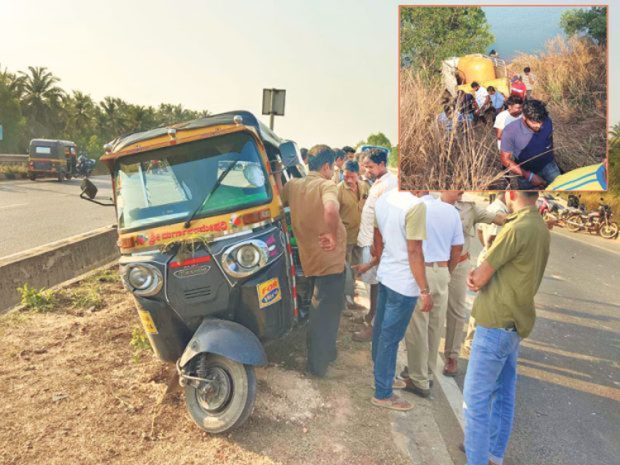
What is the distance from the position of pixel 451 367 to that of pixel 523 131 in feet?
9.76

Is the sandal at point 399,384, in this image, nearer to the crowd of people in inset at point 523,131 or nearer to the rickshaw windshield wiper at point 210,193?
the rickshaw windshield wiper at point 210,193

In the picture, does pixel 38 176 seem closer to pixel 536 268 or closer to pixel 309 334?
pixel 309 334

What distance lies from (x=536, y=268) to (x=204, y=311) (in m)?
2.20

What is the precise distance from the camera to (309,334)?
4.28 meters

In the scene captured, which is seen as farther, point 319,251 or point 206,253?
point 319,251

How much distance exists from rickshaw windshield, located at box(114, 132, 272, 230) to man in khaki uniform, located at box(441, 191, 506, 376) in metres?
2.12

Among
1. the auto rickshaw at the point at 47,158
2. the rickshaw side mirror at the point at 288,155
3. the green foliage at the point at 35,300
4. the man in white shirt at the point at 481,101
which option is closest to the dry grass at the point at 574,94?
the man in white shirt at the point at 481,101

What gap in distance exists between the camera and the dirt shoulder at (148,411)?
10.4ft

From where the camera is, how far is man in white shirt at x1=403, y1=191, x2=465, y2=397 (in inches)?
156

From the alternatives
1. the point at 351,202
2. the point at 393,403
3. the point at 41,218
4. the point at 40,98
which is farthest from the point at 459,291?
the point at 40,98

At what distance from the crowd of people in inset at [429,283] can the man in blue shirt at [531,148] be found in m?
0.56

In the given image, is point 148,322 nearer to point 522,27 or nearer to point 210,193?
point 210,193

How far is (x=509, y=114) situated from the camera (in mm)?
2191

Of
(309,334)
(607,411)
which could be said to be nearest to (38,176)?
(309,334)
